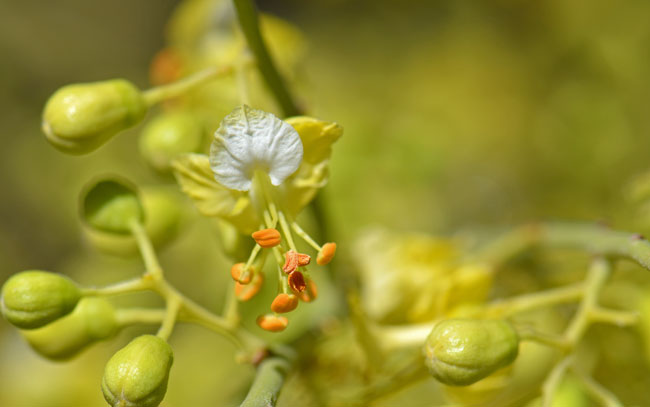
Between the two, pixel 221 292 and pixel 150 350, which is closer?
pixel 150 350

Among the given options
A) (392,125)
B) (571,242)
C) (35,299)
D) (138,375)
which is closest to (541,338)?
(571,242)

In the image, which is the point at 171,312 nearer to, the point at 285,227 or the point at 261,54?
the point at 285,227

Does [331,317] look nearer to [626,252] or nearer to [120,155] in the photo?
[626,252]

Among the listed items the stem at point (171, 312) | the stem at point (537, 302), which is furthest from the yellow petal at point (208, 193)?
the stem at point (537, 302)

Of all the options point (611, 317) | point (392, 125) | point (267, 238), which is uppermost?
point (267, 238)

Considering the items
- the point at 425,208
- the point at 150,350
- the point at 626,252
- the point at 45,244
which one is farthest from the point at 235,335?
the point at 45,244

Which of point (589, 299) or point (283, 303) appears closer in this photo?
point (283, 303)
